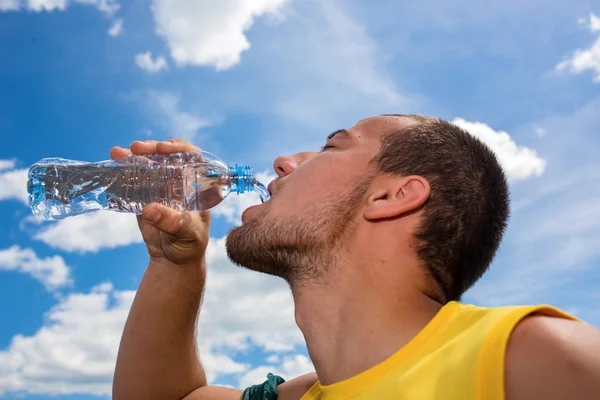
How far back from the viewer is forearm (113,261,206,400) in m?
3.35

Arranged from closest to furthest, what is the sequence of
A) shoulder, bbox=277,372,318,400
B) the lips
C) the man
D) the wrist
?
the man
the lips
shoulder, bbox=277,372,318,400
the wrist

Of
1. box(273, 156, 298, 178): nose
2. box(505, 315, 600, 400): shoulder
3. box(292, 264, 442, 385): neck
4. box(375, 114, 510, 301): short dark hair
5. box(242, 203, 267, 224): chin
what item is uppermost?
box(273, 156, 298, 178): nose

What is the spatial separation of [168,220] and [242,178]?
66cm

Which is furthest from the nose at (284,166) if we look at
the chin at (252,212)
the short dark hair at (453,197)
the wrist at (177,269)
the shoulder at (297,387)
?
the shoulder at (297,387)

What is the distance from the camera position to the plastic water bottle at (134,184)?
3.75 meters

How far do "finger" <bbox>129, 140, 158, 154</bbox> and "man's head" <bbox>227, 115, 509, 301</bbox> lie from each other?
2.49ft

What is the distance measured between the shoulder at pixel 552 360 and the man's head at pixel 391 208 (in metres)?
0.78

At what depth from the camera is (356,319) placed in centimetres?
235

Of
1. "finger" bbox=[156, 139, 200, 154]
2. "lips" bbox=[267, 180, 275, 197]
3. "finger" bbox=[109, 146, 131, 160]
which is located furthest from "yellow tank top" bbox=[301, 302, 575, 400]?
"finger" bbox=[109, 146, 131, 160]

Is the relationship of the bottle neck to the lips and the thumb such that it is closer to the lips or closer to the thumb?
the thumb

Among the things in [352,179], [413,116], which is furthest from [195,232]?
→ [413,116]

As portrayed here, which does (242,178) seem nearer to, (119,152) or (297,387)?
(119,152)

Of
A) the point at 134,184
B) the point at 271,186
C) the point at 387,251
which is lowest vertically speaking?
the point at 387,251

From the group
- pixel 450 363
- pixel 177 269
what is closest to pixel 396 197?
pixel 450 363
